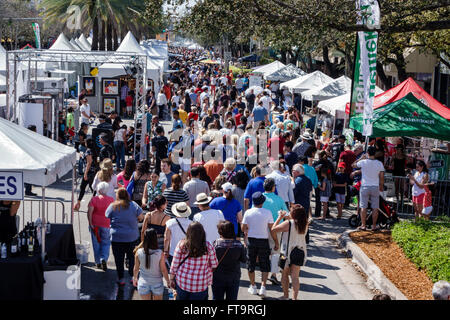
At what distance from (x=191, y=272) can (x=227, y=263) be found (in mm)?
718

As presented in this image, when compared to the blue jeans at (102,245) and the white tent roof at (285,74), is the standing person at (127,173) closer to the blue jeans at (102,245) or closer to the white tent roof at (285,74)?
the blue jeans at (102,245)

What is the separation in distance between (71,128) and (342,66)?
2475 centimetres

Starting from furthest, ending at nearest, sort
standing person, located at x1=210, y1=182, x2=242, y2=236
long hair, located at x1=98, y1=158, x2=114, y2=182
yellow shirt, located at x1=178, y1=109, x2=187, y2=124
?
yellow shirt, located at x1=178, y1=109, x2=187, y2=124, long hair, located at x1=98, y1=158, x2=114, y2=182, standing person, located at x1=210, y1=182, x2=242, y2=236

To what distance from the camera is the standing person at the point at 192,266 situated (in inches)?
275

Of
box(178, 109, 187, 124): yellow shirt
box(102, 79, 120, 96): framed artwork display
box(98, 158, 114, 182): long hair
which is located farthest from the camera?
box(102, 79, 120, 96): framed artwork display

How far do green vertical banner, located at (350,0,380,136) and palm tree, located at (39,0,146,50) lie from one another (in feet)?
78.3

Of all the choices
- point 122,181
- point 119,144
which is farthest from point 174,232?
point 119,144

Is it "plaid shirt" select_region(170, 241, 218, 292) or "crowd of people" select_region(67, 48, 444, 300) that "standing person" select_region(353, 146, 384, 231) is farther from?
"plaid shirt" select_region(170, 241, 218, 292)

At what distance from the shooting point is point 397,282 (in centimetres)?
980

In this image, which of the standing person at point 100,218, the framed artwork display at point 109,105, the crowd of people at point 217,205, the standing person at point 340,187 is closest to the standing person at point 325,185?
the crowd of people at point 217,205

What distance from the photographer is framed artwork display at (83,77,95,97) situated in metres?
30.1

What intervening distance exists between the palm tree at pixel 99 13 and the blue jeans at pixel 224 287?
2947cm

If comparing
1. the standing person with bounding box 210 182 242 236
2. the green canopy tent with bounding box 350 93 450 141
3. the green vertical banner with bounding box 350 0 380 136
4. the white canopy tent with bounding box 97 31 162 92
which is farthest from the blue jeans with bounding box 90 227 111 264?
the white canopy tent with bounding box 97 31 162 92
